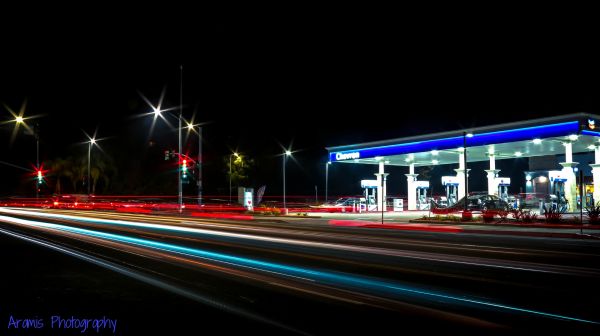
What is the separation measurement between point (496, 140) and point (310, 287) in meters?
29.6

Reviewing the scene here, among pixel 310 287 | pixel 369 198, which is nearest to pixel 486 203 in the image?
pixel 369 198

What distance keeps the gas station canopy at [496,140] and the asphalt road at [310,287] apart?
56.3 ft

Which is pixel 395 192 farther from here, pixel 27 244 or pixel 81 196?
pixel 27 244

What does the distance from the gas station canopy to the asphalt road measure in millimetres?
17158

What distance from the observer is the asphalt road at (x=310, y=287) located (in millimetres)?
7020

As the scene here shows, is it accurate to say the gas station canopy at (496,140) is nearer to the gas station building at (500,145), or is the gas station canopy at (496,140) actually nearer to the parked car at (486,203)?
the gas station building at (500,145)

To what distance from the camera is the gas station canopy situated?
3192 centimetres

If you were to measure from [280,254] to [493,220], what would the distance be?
60.6 ft

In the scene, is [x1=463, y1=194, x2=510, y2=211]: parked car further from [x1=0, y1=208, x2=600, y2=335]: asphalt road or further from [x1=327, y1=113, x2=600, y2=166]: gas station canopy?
[x1=0, y1=208, x2=600, y2=335]: asphalt road

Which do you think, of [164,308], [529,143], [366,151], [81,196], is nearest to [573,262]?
[164,308]

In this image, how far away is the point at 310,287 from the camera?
948 cm

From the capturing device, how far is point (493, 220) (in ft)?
97.2

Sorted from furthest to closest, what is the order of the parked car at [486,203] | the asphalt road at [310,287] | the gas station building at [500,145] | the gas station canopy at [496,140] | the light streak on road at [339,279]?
1. the parked car at [486,203]
2. the gas station building at [500,145]
3. the gas station canopy at [496,140]
4. the light streak on road at [339,279]
5. the asphalt road at [310,287]

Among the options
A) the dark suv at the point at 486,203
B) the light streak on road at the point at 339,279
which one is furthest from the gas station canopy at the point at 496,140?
the light streak on road at the point at 339,279
